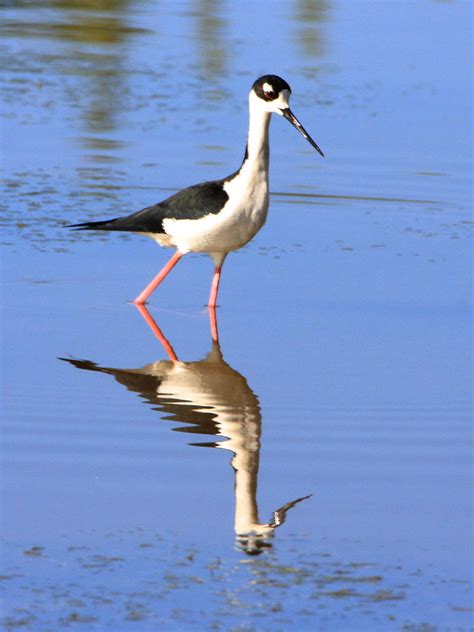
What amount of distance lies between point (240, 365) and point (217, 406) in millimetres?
673

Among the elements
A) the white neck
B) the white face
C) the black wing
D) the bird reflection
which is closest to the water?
the bird reflection

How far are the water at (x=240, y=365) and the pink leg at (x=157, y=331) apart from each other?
0.03 m

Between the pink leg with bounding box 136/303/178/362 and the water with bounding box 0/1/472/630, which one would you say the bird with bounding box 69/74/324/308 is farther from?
the water with bounding box 0/1/472/630

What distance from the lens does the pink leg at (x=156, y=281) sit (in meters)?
7.91

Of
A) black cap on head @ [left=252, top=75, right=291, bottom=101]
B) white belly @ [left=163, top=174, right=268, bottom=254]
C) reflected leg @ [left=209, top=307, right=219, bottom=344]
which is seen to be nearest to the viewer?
reflected leg @ [left=209, top=307, right=219, bottom=344]

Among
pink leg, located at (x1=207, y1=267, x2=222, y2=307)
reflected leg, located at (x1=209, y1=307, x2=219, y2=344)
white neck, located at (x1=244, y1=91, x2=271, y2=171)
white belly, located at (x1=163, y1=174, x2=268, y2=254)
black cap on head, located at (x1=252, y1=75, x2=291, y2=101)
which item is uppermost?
black cap on head, located at (x1=252, y1=75, x2=291, y2=101)

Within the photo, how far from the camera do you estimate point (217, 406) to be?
622 centimetres

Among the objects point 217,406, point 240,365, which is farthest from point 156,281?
point 217,406

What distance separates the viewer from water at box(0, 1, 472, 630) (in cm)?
437

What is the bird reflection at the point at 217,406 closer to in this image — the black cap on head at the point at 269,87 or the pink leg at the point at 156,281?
the pink leg at the point at 156,281

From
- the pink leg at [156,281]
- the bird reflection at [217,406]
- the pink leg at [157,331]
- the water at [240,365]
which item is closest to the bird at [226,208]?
the pink leg at [156,281]

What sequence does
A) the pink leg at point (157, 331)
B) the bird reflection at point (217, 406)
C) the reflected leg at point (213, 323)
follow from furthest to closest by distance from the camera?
the reflected leg at point (213, 323), the pink leg at point (157, 331), the bird reflection at point (217, 406)

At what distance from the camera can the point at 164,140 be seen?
38.7 ft

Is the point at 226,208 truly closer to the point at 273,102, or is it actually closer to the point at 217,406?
the point at 273,102
